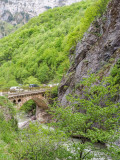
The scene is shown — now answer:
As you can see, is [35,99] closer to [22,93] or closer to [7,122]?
[22,93]

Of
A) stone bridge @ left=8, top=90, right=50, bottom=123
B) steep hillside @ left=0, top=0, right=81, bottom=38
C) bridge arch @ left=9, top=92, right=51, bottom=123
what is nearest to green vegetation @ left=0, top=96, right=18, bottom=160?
stone bridge @ left=8, top=90, right=50, bottom=123

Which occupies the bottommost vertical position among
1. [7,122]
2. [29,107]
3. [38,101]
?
[29,107]

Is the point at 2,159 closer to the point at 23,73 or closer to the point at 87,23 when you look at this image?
the point at 87,23

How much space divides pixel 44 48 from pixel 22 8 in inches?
5482

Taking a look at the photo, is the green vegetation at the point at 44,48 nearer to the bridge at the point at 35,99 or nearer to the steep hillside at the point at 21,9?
the bridge at the point at 35,99

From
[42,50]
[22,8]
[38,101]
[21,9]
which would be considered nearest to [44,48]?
[42,50]

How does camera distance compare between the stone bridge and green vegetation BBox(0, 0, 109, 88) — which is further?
green vegetation BBox(0, 0, 109, 88)

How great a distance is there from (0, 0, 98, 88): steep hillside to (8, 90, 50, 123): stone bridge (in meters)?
10.6

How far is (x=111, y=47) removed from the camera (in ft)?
68.3

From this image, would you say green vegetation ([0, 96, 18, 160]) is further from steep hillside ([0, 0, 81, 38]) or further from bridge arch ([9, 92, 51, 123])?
steep hillside ([0, 0, 81, 38])

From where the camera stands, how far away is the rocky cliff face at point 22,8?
7116 inches

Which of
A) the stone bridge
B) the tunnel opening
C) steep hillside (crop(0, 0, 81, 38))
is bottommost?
the tunnel opening

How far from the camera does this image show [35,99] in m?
33.9

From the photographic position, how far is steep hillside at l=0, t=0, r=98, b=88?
54.9m
